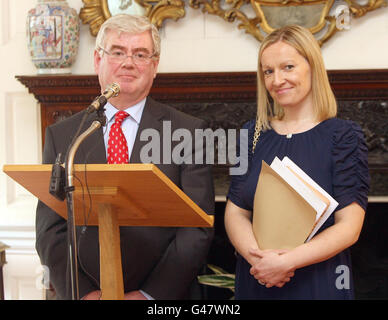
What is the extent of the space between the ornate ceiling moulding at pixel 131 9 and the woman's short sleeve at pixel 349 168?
160 cm

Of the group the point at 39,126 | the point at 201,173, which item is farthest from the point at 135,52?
the point at 39,126

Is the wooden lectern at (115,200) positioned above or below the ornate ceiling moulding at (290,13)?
below

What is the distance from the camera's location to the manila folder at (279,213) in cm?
196

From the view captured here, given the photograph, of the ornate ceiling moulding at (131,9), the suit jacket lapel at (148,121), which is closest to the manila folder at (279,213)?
the suit jacket lapel at (148,121)

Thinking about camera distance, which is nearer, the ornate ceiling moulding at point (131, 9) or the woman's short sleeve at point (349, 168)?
the woman's short sleeve at point (349, 168)

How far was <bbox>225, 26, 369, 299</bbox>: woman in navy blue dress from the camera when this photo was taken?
6.70ft

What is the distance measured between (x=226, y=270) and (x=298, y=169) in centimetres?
164

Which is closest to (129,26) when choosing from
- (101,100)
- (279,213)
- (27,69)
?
(101,100)

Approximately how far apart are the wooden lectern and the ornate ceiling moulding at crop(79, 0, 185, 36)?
1863 millimetres

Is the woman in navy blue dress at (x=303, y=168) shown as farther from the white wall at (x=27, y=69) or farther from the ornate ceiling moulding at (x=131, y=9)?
the ornate ceiling moulding at (x=131, y=9)

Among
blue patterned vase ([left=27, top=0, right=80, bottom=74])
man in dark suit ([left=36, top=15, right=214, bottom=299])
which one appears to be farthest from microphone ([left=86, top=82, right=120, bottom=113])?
blue patterned vase ([left=27, top=0, right=80, bottom=74])

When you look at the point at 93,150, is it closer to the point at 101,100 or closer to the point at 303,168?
the point at 101,100
